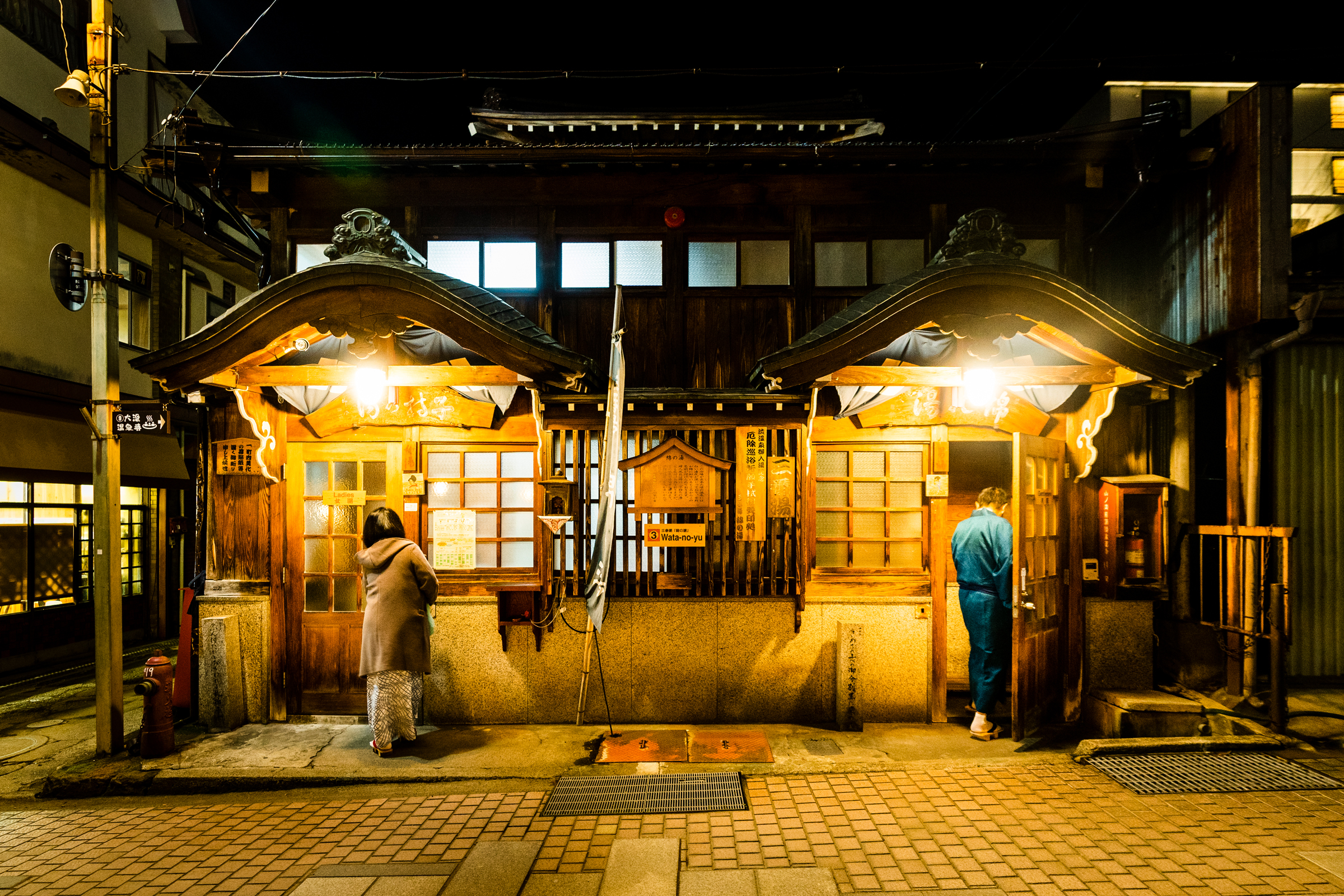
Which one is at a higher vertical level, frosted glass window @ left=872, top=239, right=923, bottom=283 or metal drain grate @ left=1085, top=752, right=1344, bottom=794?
frosted glass window @ left=872, top=239, right=923, bottom=283

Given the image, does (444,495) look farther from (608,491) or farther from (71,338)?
(71,338)

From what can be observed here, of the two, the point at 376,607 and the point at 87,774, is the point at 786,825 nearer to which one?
the point at 376,607

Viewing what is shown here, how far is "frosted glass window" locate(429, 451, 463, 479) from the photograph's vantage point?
8578 mm

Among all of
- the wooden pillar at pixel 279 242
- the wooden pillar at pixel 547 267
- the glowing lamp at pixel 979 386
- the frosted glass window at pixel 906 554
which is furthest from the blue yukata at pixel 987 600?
the wooden pillar at pixel 279 242

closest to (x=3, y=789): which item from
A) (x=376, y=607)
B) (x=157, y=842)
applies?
(x=157, y=842)

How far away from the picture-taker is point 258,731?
8.05 m

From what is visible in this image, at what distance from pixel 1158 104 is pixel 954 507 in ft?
19.1

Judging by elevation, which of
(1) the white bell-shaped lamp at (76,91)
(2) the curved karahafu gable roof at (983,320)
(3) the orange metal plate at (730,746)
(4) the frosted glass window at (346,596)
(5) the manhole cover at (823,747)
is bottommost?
(5) the manhole cover at (823,747)

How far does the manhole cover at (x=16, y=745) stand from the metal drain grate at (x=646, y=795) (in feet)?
22.8

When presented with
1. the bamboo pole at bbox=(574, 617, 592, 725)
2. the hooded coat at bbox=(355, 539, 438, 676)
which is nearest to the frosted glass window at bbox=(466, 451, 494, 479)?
the hooded coat at bbox=(355, 539, 438, 676)

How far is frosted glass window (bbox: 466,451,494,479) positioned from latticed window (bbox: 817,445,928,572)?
444 centimetres

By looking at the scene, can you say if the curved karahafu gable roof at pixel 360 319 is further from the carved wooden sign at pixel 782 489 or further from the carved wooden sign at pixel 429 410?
the carved wooden sign at pixel 782 489

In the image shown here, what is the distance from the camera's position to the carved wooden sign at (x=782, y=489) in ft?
26.5

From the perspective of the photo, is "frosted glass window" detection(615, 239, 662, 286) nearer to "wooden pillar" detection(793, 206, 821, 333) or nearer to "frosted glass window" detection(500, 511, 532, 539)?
"wooden pillar" detection(793, 206, 821, 333)
